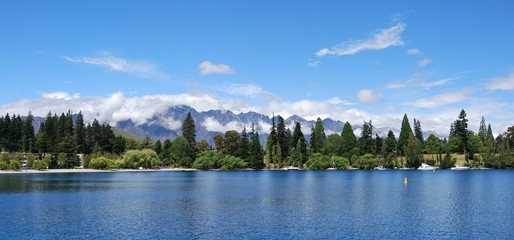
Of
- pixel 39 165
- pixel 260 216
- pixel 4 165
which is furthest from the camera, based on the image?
pixel 39 165

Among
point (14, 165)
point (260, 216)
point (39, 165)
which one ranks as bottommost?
point (260, 216)

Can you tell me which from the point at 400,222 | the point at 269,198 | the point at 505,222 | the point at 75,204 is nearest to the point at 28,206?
the point at 75,204

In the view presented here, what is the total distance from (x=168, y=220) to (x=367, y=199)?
33612mm

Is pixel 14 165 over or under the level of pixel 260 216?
over

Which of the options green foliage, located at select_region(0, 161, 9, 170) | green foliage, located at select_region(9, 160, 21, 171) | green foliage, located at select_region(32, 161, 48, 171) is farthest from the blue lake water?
green foliage, located at select_region(32, 161, 48, 171)

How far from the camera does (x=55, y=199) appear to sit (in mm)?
75125

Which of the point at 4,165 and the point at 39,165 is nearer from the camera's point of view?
the point at 4,165

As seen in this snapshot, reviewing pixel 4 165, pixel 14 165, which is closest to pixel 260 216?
pixel 14 165

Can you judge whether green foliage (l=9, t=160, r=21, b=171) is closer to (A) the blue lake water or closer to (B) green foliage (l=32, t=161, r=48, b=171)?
(B) green foliage (l=32, t=161, r=48, b=171)

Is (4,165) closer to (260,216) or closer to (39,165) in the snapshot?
(39,165)

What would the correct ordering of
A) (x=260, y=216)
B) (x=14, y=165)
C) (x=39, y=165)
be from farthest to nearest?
(x=39, y=165)
(x=14, y=165)
(x=260, y=216)

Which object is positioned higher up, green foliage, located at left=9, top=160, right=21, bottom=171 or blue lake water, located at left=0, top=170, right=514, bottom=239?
green foliage, located at left=9, top=160, right=21, bottom=171

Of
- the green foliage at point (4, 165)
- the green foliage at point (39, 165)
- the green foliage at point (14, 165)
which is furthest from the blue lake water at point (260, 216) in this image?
the green foliage at point (39, 165)

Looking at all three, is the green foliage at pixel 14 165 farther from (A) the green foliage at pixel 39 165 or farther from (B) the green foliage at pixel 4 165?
(A) the green foliage at pixel 39 165
